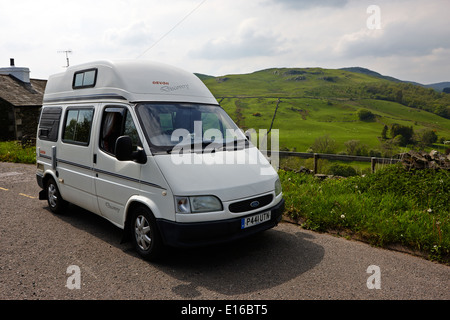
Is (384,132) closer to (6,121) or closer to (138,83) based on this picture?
(6,121)

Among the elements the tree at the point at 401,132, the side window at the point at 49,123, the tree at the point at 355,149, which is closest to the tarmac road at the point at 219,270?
the side window at the point at 49,123

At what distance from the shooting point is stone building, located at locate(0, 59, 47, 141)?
27.4 meters

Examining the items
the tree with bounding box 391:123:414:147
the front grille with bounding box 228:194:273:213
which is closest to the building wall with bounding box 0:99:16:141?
the front grille with bounding box 228:194:273:213

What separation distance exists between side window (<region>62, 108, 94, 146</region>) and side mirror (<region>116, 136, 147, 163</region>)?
155 cm

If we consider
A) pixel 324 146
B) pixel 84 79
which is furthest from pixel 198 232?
pixel 324 146

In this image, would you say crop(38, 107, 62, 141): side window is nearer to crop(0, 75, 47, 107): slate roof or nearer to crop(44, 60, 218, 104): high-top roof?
crop(44, 60, 218, 104): high-top roof

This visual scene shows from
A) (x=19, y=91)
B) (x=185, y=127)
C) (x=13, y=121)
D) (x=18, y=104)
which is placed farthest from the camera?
(x=19, y=91)

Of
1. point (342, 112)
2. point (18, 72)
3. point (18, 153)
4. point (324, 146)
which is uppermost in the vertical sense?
point (18, 72)

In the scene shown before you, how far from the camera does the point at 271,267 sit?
4.53 metres

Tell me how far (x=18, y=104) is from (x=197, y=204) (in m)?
28.9

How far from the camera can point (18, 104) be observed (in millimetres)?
27547
